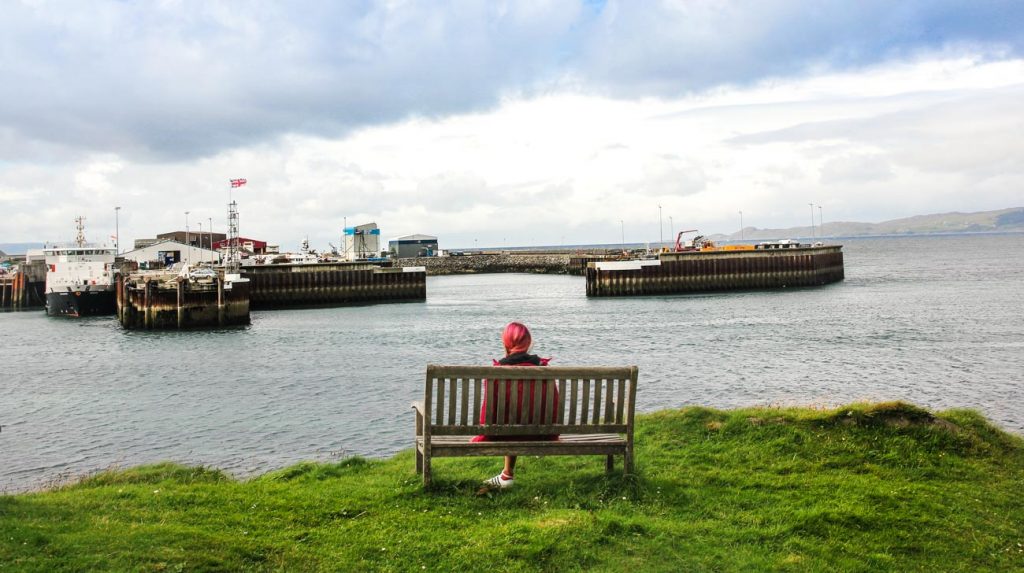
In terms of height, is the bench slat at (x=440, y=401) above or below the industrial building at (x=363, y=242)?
below

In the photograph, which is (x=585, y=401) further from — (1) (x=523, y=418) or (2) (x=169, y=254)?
(2) (x=169, y=254)

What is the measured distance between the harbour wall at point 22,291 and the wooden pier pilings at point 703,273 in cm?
5911

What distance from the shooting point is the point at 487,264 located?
485 feet

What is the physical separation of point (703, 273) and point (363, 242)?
51.1 metres

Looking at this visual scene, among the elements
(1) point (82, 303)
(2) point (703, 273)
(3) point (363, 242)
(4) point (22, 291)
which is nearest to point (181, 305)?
(1) point (82, 303)

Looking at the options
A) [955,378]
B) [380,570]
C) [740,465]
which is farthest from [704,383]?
[380,570]

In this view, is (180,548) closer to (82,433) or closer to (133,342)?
(82,433)

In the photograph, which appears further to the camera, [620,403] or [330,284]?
[330,284]

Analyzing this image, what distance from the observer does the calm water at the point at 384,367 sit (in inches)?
737

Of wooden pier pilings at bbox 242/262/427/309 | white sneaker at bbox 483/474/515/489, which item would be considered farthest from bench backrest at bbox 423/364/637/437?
wooden pier pilings at bbox 242/262/427/309

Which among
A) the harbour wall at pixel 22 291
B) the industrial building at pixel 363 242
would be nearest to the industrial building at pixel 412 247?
the industrial building at pixel 363 242

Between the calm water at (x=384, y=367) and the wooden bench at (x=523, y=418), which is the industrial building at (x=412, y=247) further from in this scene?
the wooden bench at (x=523, y=418)

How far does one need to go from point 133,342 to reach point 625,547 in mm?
44974

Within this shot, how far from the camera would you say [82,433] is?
2058 centimetres
